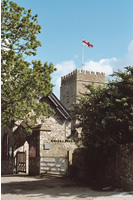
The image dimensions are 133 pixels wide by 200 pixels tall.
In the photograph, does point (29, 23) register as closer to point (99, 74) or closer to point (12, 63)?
point (12, 63)

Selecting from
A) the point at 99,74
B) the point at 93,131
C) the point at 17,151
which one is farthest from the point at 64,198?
the point at 99,74

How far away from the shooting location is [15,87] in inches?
474

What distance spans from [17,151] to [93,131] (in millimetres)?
11848

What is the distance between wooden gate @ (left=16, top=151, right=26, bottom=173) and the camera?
72.7ft

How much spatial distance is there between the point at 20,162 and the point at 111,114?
12.0 m

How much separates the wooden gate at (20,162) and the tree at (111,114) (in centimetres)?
939

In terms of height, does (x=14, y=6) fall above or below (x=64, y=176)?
above

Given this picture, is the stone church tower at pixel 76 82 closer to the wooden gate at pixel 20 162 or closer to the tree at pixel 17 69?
the wooden gate at pixel 20 162

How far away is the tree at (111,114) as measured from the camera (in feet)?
42.8

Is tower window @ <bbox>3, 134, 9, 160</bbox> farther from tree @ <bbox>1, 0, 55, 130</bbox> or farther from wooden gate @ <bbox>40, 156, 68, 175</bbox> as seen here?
tree @ <bbox>1, 0, 55, 130</bbox>

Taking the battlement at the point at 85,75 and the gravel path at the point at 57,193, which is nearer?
the gravel path at the point at 57,193

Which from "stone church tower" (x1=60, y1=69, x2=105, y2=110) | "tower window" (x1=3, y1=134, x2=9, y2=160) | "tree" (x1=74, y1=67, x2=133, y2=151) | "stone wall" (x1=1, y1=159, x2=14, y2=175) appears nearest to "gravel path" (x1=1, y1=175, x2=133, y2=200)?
"tree" (x1=74, y1=67, x2=133, y2=151)

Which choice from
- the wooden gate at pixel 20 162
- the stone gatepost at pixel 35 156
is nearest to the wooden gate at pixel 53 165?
the stone gatepost at pixel 35 156

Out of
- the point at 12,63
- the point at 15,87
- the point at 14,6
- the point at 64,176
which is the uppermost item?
the point at 14,6
